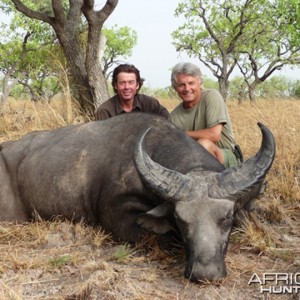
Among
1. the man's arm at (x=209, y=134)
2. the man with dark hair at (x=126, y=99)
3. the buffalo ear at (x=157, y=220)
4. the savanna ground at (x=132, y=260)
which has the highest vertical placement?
the man with dark hair at (x=126, y=99)

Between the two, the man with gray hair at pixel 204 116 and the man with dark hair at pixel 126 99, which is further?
the man with dark hair at pixel 126 99

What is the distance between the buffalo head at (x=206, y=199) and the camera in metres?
2.64

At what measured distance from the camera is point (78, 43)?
7.99 metres

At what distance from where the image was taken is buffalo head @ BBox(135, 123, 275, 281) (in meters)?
2.64

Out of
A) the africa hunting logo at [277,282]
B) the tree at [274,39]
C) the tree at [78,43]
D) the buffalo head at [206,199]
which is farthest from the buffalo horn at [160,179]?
the tree at [274,39]

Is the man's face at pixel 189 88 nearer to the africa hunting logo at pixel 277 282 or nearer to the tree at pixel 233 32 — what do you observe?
the africa hunting logo at pixel 277 282

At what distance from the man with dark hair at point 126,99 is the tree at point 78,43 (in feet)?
8.37

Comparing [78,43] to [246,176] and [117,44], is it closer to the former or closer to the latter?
[246,176]

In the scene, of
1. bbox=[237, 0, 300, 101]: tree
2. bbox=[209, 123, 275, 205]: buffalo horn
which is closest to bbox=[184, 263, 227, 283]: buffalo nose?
bbox=[209, 123, 275, 205]: buffalo horn

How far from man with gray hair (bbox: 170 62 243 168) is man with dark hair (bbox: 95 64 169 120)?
412 mm

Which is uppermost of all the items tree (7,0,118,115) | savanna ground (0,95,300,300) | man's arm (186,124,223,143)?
tree (7,0,118,115)

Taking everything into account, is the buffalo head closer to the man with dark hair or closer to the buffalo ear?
the buffalo ear

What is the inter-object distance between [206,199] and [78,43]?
598 cm

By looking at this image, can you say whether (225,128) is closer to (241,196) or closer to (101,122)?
(101,122)
